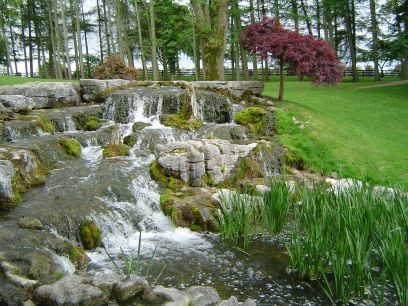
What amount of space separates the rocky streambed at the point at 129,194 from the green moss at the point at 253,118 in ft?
0.40

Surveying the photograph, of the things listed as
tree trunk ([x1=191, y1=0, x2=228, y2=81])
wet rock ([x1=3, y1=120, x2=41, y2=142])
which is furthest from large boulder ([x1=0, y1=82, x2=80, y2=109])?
tree trunk ([x1=191, y1=0, x2=228, y2=81])

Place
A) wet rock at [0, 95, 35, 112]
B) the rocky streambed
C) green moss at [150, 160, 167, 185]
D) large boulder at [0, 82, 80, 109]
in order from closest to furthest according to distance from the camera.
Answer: the rocky streambed → green moss at [150, 160, 167, 185] → wet rock at [0, 95, 35, 112] → large boulder at [0, 82, 80, 109]

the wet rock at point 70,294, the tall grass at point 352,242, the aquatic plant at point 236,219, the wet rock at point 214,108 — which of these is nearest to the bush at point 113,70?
the wet rock at point 214,108

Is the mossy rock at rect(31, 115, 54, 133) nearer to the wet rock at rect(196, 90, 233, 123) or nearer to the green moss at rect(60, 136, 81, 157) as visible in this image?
the green moss at rect(60, 136, 81, 157)

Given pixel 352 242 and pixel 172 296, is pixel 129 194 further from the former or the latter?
pixel 352 242

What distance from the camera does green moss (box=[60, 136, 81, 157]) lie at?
11.0 metres

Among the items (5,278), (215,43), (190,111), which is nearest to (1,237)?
(5,278)

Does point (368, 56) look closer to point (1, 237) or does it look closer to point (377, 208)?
point (377, 208)

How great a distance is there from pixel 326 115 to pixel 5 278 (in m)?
12.9

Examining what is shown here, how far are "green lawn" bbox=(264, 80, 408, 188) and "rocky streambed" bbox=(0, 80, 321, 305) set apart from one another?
127 cm

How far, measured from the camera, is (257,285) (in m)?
5.69

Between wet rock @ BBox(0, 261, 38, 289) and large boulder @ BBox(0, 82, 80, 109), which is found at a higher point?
large boulder @ BBox(0, 82, 80, 109)

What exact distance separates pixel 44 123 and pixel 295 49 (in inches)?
353

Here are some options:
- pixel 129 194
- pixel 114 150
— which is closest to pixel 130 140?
pixel 114 150
